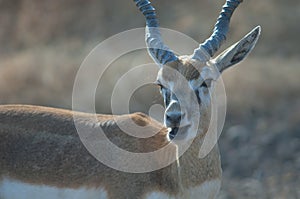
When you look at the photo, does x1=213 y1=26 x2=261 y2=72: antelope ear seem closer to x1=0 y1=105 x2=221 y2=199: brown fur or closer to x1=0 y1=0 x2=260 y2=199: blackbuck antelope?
x1=0 y1=0 x2=260 y2=199: blackbuck antelope

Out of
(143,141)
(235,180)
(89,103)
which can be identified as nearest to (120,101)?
(89,103)

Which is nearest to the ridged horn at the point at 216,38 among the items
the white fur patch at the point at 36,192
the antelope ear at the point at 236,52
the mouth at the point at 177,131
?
the antelope ear at the point at 236,52

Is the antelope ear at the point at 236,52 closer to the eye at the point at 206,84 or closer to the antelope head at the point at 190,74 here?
the antelope head at the point at 190,74

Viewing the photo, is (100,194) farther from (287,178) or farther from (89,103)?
(89,103)

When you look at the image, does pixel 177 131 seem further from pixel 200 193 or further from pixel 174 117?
pixel 200 193

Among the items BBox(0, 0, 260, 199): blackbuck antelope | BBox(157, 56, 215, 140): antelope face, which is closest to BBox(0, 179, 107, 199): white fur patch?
BBox(0, 0, 260, 199): blackbuck antelope

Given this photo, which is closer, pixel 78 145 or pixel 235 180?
pixel 78 145

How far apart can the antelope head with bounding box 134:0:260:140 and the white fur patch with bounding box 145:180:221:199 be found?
0.59 metres

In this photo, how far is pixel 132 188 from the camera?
9797mm

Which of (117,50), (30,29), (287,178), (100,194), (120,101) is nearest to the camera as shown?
(100,194)

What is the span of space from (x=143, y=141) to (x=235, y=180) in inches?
200

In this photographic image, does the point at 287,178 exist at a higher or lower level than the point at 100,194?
lower

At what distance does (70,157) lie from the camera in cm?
1027

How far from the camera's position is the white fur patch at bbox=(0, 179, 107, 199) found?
10.1 metres
